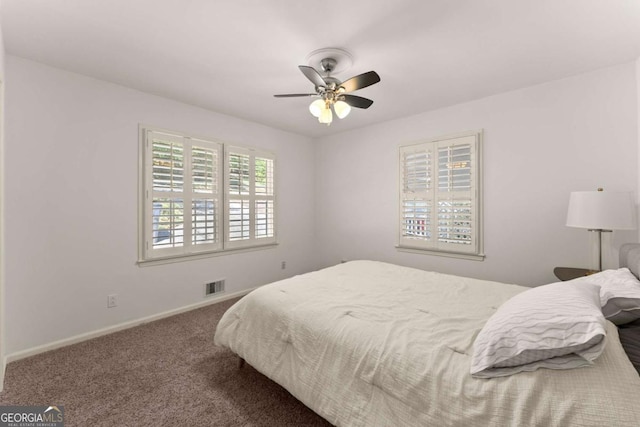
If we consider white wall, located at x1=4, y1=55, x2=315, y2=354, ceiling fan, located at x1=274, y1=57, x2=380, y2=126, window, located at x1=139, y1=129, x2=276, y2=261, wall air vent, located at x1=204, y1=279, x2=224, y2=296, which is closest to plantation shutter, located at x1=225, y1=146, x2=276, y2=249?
window, located at x1=139, y1=129, x2=276, y2=261

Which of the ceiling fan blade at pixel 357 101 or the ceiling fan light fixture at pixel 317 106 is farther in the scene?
the ceiling fan blade at pixel 357 101

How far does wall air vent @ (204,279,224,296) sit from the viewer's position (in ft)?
11.6

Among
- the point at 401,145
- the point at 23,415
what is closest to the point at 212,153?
the point at 401,145

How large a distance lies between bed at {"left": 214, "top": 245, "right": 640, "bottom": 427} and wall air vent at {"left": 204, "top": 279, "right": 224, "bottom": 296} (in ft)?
5.06

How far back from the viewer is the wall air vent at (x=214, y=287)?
352 centimetres

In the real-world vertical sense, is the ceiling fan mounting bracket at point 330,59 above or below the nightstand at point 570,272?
above

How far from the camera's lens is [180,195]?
10.5 feet

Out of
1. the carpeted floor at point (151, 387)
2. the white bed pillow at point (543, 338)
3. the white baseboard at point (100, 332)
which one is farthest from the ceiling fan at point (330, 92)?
the white baseboard at point (100, 332)

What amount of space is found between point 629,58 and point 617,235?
4.83 ft

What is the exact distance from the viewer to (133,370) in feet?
6.92

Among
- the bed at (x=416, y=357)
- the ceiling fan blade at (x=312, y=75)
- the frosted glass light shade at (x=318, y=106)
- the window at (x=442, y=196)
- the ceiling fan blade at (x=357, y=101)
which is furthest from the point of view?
the window at (x=442, y=196)

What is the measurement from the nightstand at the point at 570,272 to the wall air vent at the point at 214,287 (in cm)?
359

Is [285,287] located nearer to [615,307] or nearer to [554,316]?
[554,316]

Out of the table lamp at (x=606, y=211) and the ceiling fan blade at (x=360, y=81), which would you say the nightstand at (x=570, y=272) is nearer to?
the table lamp at (x=606, y=211)
